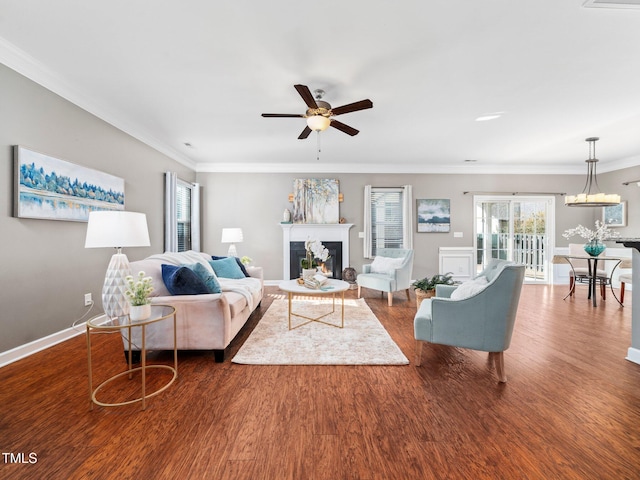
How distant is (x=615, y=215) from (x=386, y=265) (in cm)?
506

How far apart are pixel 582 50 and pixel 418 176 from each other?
4.11 meters

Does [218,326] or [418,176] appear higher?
[418,176]

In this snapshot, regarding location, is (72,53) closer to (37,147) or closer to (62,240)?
(37,147)

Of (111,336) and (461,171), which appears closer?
(111,336)

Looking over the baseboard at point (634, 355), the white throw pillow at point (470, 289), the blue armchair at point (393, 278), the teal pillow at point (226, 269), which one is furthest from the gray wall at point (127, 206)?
the baseboard at point (634, 355)

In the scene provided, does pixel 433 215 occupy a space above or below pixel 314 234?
above

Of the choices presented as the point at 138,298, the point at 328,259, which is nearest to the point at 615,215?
the point at 328,259

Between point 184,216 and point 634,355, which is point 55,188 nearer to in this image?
point 184,216

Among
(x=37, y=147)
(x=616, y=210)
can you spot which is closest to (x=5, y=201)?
(x=37, y=147)

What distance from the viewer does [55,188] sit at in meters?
2.84

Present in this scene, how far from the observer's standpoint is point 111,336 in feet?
10.4

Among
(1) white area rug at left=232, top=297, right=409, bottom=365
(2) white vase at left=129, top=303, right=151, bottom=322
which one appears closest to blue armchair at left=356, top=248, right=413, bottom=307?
(1) white area rug at left=232, top=297, right=409, bottom=365

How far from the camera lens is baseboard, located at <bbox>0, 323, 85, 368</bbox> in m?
2.42

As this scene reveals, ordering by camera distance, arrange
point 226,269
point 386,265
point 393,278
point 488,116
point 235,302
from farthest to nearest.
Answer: point 386,265 → point 393,278 → point 226,269 → point 488,116 → point 235,302
